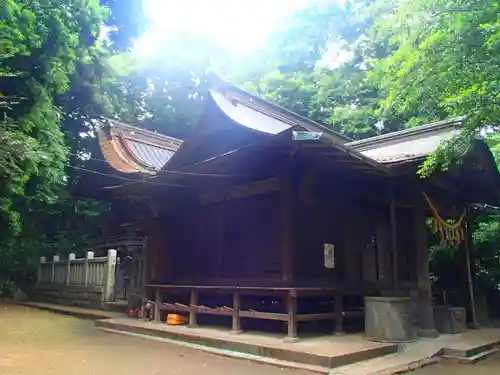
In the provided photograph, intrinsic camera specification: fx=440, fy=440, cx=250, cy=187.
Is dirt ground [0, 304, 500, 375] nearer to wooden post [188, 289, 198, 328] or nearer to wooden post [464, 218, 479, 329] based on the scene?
wooden post [188, 289, 198, 328]

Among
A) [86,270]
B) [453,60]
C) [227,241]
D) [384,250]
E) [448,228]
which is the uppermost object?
[453,60]

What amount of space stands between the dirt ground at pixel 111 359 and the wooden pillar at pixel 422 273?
5.57ft

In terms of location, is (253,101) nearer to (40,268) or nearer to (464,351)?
(464,351)

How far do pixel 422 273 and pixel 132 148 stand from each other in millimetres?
7854

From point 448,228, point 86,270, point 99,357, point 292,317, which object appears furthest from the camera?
point 86,270

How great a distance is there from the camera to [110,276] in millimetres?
12719

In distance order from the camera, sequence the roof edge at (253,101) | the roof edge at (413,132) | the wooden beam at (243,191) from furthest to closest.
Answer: the roof edge at (413,132) < the roof edge at (253,101) < the wooden beam at (243,191)

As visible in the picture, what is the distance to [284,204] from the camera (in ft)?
24.7

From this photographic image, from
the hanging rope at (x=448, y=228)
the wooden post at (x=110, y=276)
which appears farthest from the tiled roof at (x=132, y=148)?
the hanging rope at (x=448, y=228)

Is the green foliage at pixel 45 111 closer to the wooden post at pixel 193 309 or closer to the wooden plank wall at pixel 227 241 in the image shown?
the wooden plank wall at pixel 227 241

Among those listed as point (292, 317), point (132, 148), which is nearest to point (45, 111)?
point (132, 148)

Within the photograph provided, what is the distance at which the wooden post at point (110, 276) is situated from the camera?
12.6 m

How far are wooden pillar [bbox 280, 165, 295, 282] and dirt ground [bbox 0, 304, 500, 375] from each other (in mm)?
1756

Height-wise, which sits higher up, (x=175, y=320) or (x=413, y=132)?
(x=413, y=132)
